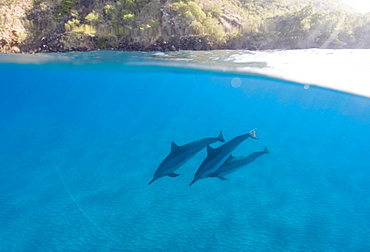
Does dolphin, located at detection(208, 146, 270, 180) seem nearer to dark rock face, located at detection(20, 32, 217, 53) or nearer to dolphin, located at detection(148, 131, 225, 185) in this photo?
dolphin, located at detection(148, 131, 225, 185)

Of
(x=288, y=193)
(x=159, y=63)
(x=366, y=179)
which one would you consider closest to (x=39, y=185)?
(x=288, y=193)

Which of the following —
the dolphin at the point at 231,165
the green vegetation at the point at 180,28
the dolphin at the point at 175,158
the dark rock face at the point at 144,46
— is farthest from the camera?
the green vegetation at the point at 180,28

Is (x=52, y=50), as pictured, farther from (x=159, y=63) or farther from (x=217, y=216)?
(x=217, y=216)

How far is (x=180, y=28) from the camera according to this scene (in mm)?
18500

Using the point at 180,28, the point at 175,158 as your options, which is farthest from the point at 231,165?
the point at 180,28

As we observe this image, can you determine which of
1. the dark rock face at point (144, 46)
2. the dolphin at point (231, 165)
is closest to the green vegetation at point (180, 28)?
the dark rock face at point (144, 46)

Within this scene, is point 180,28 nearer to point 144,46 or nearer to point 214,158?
point 144,46

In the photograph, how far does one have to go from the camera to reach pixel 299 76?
41.4 ft

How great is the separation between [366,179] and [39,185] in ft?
25.8

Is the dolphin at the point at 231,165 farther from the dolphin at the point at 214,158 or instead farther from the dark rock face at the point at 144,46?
the dark rock face at the point at 144,46

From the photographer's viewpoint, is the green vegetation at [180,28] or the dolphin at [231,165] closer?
the dolphin at [231,165]

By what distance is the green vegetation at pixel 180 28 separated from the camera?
17969 mm

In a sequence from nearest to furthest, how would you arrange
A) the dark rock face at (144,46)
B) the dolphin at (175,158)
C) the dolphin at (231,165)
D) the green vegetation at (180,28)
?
the dolphin at (175,158)
the dolphin at (231,165)
the dark rock face at (144,46)
the green vegetation at (180,28)

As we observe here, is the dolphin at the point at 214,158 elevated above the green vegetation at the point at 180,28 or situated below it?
below
